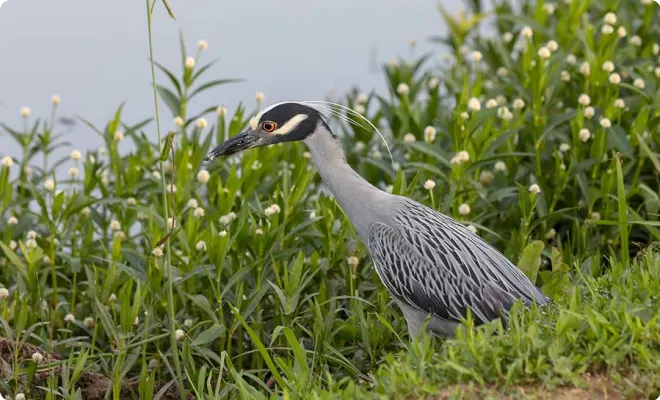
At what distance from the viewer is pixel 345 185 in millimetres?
6074

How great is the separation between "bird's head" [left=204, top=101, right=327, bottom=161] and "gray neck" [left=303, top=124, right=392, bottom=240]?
2.4 inches

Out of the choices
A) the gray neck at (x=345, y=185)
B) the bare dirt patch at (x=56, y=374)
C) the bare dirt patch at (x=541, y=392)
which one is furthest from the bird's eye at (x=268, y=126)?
the bare dirt patch at (x=541, y=392)

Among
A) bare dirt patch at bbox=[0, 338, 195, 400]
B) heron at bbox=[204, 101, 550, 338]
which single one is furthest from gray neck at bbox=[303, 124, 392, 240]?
bare dirt patch at bbox=[0, 338, 195, 400]

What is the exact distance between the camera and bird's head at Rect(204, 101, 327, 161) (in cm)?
608

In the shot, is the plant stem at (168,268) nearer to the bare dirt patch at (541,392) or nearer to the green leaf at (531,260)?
the bare dirt patch at (541,392)

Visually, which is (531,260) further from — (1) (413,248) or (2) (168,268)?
(2) (168,268)

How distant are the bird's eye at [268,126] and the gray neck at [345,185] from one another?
20 centimetres

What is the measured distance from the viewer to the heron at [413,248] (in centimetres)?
569

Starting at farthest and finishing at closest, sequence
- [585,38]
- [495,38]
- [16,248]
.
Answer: [495,38]
[585,38]
[16,248]

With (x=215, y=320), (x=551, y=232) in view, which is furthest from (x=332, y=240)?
(x=551, y=232)

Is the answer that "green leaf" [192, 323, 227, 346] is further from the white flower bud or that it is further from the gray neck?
the white flower bud

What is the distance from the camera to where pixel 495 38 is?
10.8 m

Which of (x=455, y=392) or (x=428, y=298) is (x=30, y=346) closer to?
(x=428, y=298)

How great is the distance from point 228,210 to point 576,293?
8.59 ft
